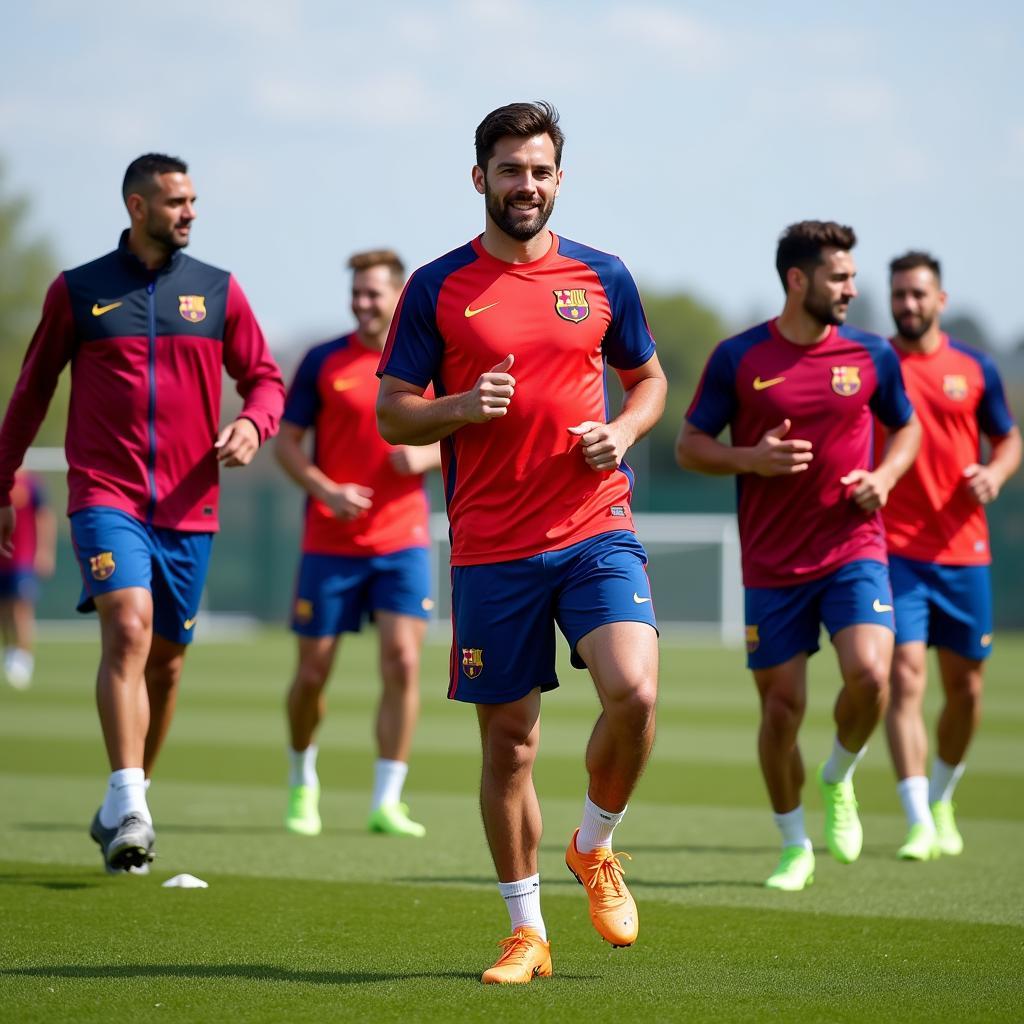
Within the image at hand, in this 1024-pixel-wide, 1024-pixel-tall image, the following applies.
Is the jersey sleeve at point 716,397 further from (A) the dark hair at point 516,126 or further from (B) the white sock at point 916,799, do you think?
(A) the dark hair at point 516,126

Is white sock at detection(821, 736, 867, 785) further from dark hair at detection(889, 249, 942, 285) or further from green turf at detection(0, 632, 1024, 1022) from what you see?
dark hair at detection(889, 249, 942, 285)

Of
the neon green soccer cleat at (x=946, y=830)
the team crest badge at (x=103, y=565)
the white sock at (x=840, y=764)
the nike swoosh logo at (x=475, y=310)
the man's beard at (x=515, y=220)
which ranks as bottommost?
the neon green soccer cleat at (x=946, y=830)

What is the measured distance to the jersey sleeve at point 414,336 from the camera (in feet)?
17.6

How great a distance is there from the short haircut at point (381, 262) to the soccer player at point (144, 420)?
2.00 meters

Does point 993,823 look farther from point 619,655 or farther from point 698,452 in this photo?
point 619,655

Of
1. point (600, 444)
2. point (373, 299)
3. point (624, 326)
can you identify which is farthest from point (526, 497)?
point (373, 299)

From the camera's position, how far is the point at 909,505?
8445mm

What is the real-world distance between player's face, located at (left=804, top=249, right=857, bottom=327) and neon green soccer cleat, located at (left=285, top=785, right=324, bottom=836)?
3.55 m

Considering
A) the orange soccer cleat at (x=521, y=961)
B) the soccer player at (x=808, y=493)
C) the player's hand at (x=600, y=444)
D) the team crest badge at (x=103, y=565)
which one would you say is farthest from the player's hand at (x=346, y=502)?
the orange soccer cleat at (x=521, y=961)

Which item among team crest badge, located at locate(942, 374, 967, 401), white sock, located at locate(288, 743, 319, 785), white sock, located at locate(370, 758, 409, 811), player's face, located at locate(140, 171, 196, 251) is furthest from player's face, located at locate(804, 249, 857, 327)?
white sock, located at locate(288, 743, 319, 785)

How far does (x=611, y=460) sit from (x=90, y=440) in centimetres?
274

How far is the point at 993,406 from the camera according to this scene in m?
8.61

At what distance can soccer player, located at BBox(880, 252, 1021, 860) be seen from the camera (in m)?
8.34

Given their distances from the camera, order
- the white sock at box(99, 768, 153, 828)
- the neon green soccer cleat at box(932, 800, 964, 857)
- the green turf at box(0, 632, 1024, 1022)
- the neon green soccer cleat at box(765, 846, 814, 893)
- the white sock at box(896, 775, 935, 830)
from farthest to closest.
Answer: the neon green soccer cleat at box(932, 800, 964, 857), the white sock at box(896, 775, 935, 830), the neon green soccer cleat at box(765, 846, 814, 893), the white sock at box(99, 768, 153, 828), the green turf at box(0, 632, 1024, 1022)
